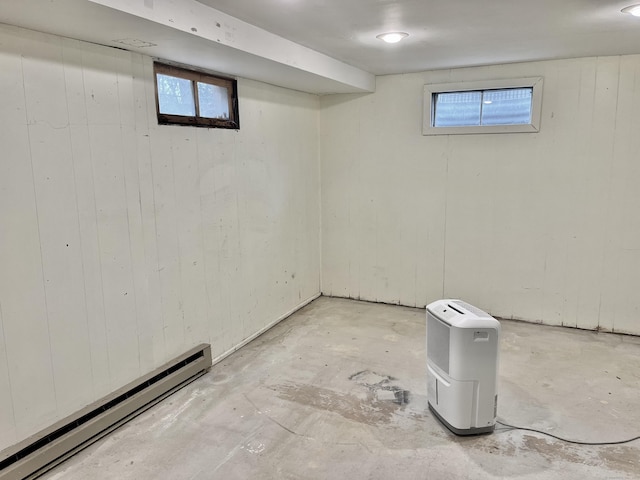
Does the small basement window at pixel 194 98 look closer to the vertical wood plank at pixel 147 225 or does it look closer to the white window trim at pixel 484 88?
the vertical wood plank at pixel 147 225

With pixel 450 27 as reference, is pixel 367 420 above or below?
below

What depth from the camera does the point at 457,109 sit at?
455 centimetres

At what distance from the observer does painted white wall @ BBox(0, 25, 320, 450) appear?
7.41ft

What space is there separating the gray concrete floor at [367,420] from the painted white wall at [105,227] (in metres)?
0.42

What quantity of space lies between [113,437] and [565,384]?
3.05m

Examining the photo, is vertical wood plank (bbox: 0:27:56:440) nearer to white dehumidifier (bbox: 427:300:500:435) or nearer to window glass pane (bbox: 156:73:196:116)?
window glass pane (bbox: 156:73:196:116)

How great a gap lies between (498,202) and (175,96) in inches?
124

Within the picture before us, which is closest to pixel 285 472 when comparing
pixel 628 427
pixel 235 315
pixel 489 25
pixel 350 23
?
pixel 235 315

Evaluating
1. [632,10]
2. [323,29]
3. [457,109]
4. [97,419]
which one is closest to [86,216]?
[97,419]

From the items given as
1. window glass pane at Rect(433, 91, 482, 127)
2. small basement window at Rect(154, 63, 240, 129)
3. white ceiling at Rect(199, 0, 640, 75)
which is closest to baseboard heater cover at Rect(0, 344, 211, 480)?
small basement window at Rect(154, 63, 240, 129)

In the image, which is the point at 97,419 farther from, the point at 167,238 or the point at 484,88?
the point at 484,88

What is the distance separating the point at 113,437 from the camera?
265cm

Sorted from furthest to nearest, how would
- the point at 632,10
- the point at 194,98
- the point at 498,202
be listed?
the point at 498,202
the point at 194,98
the point at 632,10

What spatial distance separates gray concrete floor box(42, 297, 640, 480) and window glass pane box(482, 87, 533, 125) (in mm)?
2058
